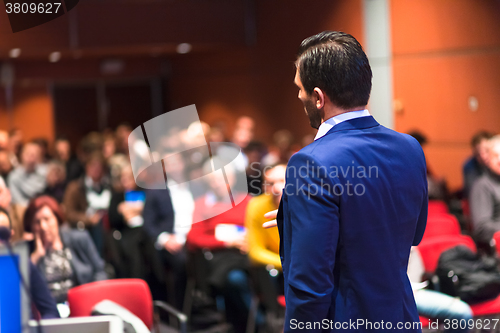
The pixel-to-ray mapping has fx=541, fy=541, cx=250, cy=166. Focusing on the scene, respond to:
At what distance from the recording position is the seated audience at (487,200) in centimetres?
409

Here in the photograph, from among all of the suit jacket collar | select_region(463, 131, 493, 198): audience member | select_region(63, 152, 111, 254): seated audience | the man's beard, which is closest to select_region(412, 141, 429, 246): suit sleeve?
the suit jacket collar

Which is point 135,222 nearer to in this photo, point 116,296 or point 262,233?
point 262,233

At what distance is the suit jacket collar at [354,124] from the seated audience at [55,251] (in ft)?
8.36

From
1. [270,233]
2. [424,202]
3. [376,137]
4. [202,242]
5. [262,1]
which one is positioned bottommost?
[202,242]

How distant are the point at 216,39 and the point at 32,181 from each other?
349 centimetres

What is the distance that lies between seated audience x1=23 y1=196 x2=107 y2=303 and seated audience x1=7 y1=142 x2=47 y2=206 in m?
2.93

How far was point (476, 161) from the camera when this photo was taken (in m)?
4.96

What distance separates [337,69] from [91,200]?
5.05m

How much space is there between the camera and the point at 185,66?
11.0 m

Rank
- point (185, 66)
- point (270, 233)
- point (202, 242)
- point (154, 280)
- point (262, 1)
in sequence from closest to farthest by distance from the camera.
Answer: point (270, 233) < point (202, 242) < point (154, 280) < point (262, 1) < point (185, 66)

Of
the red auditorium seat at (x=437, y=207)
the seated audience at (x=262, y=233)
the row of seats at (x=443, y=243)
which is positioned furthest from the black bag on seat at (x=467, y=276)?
the red auditorium seat at (x=437, y=207)

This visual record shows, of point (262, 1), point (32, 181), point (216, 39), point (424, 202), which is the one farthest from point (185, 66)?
point (424, 202)

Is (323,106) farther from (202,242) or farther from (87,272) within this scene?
(202,242)

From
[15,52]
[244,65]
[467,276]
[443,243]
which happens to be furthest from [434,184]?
[15,52]
